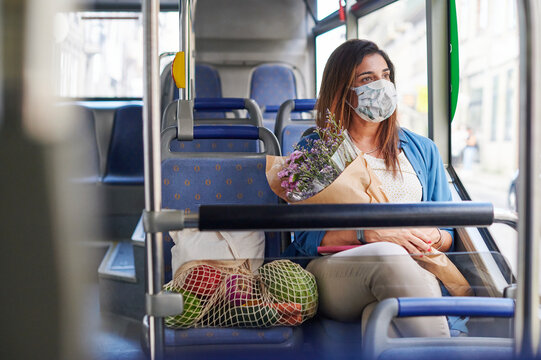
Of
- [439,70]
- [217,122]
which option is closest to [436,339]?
[217,122]

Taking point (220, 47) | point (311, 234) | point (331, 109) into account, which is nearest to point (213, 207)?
point (311, 234)

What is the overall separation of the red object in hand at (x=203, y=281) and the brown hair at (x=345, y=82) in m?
1.02

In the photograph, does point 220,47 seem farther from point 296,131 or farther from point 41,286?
point 41,286

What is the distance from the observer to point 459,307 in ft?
2.69

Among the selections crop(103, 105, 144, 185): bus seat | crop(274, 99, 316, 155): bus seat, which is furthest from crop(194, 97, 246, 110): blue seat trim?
crop(103, 105, 144, 185): bus seat

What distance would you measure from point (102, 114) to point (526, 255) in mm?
4614

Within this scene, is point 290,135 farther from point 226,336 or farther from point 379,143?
point 226,336

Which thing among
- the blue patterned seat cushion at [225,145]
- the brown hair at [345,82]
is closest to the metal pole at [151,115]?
Answer: the brown hair at [345,82]

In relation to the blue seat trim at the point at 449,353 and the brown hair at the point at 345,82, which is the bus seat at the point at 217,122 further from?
the blue seat trim at the point at 449,353

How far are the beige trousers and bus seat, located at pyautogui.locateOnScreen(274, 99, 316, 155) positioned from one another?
1516 mm

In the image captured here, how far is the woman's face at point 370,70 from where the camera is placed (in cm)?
181

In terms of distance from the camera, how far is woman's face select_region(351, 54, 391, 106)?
5.94 ft

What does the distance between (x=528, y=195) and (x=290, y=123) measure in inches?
74.4

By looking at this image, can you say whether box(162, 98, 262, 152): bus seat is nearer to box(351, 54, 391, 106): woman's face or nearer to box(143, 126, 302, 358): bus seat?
box(143, 126, 302, 358): bus seat
